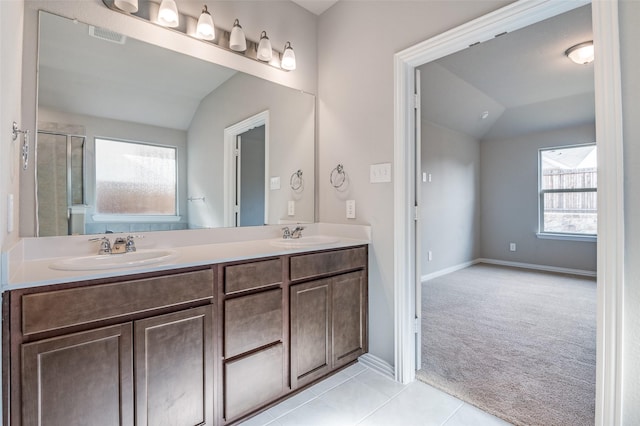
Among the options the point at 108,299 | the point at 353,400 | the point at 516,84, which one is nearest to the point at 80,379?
the point at 108,299

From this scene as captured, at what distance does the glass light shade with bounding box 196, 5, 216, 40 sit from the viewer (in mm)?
1791

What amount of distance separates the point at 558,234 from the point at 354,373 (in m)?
4.79

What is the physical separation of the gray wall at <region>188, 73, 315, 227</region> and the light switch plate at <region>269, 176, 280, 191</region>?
28mm

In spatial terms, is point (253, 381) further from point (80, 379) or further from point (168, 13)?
point (168, 13)

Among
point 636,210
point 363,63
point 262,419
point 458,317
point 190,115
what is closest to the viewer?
point 636,210

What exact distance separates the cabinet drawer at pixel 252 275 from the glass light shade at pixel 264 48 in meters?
1.45

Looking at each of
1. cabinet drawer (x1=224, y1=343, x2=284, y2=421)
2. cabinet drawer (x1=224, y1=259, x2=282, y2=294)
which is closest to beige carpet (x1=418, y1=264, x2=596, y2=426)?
cabinet drawer (x1=224, y1=343, x2=284, y2=421)

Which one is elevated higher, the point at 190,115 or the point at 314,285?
the point at 190,115

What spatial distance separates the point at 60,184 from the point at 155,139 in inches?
20.8

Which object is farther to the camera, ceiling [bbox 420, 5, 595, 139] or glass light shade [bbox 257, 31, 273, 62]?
ceiling [bbox 420, 5, 595, 139]

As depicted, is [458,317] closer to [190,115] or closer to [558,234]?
[190,115]

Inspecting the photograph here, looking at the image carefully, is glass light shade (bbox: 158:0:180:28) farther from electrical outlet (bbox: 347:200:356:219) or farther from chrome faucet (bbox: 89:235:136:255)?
electrical outlet (bbox: 347:200:356:219)

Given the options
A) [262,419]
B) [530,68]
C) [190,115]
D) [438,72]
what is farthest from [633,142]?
[530,68]

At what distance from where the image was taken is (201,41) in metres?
1.89
